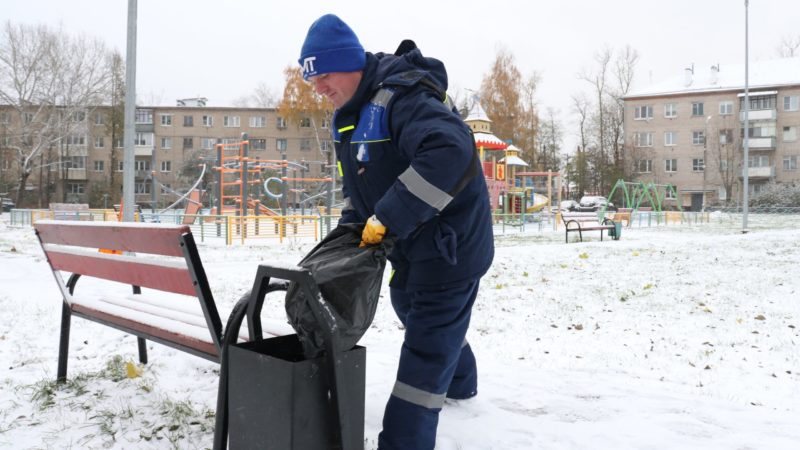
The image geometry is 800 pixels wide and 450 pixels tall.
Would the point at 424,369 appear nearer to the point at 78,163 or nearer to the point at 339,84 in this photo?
the point at 339,84

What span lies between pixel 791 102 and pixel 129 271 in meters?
62.9

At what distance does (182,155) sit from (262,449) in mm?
61455

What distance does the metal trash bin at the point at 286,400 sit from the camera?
198 cm

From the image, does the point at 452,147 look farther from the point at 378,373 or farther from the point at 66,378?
the point at 66,378

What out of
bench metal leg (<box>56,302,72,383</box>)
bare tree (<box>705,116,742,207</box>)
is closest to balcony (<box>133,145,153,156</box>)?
bare tree (<box>705,116,742,207</box>)

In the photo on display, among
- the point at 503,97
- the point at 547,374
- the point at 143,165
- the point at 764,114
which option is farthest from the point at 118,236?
the point at 143,165

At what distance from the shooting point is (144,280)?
A: 2.81 m

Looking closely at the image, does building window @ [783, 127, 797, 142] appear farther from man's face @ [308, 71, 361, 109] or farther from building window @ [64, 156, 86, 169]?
building window @ [64, 156, 86, 169]

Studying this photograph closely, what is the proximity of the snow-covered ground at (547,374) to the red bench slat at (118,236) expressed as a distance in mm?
829

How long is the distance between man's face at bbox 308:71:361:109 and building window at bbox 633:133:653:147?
5866cm

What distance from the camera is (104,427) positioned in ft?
9.20

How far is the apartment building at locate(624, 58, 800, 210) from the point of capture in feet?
177

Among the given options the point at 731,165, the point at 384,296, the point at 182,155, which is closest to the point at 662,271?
the point at 384,296

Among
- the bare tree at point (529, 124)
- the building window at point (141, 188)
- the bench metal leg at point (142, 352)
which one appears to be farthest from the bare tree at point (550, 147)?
the bench metal leg at point (142, 352)
